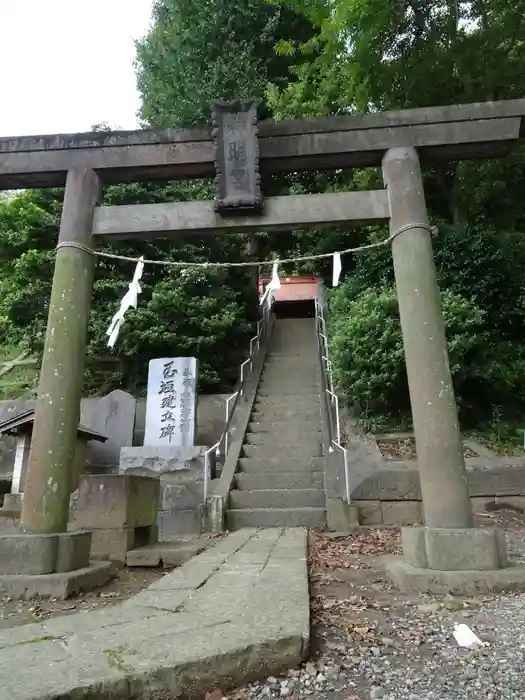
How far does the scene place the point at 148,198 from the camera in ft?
40.5

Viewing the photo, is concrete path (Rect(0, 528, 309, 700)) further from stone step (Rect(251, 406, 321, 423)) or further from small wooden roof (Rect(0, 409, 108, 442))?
stone step (Rect(251, 406, 321, 423))

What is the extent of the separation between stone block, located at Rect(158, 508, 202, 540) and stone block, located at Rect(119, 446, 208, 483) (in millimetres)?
974

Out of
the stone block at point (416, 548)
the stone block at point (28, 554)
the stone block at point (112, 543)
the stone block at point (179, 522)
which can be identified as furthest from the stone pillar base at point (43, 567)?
the stone block at point (179, 522)

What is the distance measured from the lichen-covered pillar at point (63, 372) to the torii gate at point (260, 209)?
0.03 feet

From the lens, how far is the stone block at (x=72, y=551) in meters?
4.34

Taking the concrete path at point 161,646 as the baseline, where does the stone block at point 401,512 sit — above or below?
above

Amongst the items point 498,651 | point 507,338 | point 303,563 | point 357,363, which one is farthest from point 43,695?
point 507,338

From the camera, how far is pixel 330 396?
10.5 meters

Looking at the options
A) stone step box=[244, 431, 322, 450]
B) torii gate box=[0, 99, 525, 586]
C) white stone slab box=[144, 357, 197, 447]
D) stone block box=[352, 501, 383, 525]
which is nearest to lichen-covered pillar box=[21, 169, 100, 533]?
torii gate box=[0, 99, 525, 586]

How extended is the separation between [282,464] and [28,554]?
488 centimetres

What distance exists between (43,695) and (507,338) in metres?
10.8

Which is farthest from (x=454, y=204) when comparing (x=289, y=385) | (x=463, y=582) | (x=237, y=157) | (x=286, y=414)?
(x=463, y=582)

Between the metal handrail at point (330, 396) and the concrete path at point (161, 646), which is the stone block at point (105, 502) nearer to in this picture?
the concrete path at point (161, 646)

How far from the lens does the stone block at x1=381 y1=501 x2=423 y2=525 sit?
7.41 meters
